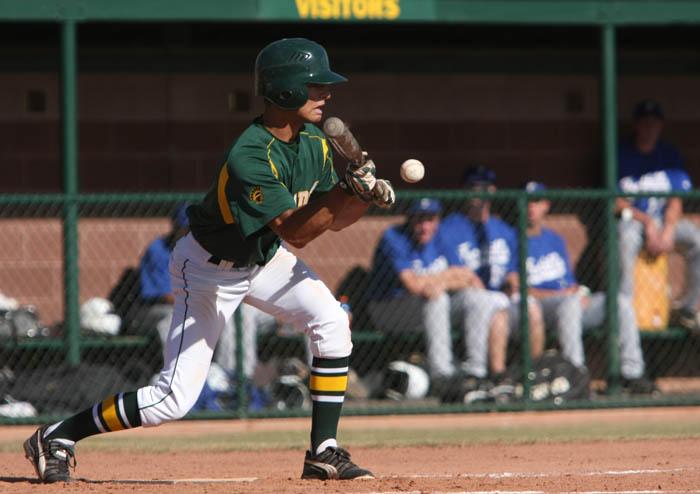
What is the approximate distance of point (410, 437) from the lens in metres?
8.26

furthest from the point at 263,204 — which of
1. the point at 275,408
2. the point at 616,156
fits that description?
the point at 616,156

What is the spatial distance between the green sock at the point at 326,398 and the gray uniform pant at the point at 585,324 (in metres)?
3.91

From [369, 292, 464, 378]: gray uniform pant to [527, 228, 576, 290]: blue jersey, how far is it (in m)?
0.69

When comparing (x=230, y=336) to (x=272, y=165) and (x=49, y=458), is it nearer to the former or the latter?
(x=49, y=458)

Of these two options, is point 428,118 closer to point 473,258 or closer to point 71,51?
point 473,258

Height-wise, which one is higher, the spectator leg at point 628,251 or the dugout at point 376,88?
the dugout at point 376,88

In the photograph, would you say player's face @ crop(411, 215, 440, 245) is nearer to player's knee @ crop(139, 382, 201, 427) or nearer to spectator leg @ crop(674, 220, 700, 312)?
spectator leg @ crop(674, 220, 700, 312)

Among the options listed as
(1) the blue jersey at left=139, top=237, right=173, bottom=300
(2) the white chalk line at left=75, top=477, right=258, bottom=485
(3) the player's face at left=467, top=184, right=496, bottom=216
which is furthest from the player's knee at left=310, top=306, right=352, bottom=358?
(3) the player's face at left=467, top=184, right=496, bottom=216


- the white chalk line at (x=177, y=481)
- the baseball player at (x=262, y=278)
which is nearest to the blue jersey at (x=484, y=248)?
the white chalk line at (x=177, y=481)

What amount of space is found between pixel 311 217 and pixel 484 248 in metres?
4.56

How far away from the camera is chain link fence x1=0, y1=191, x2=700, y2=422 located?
9141mm

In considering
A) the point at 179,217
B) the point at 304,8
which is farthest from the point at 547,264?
the point at 179,217

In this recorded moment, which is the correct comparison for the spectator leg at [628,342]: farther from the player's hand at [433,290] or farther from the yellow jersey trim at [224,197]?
the yellow jersey trim at [224,197]

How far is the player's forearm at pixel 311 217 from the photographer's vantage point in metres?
5.32
